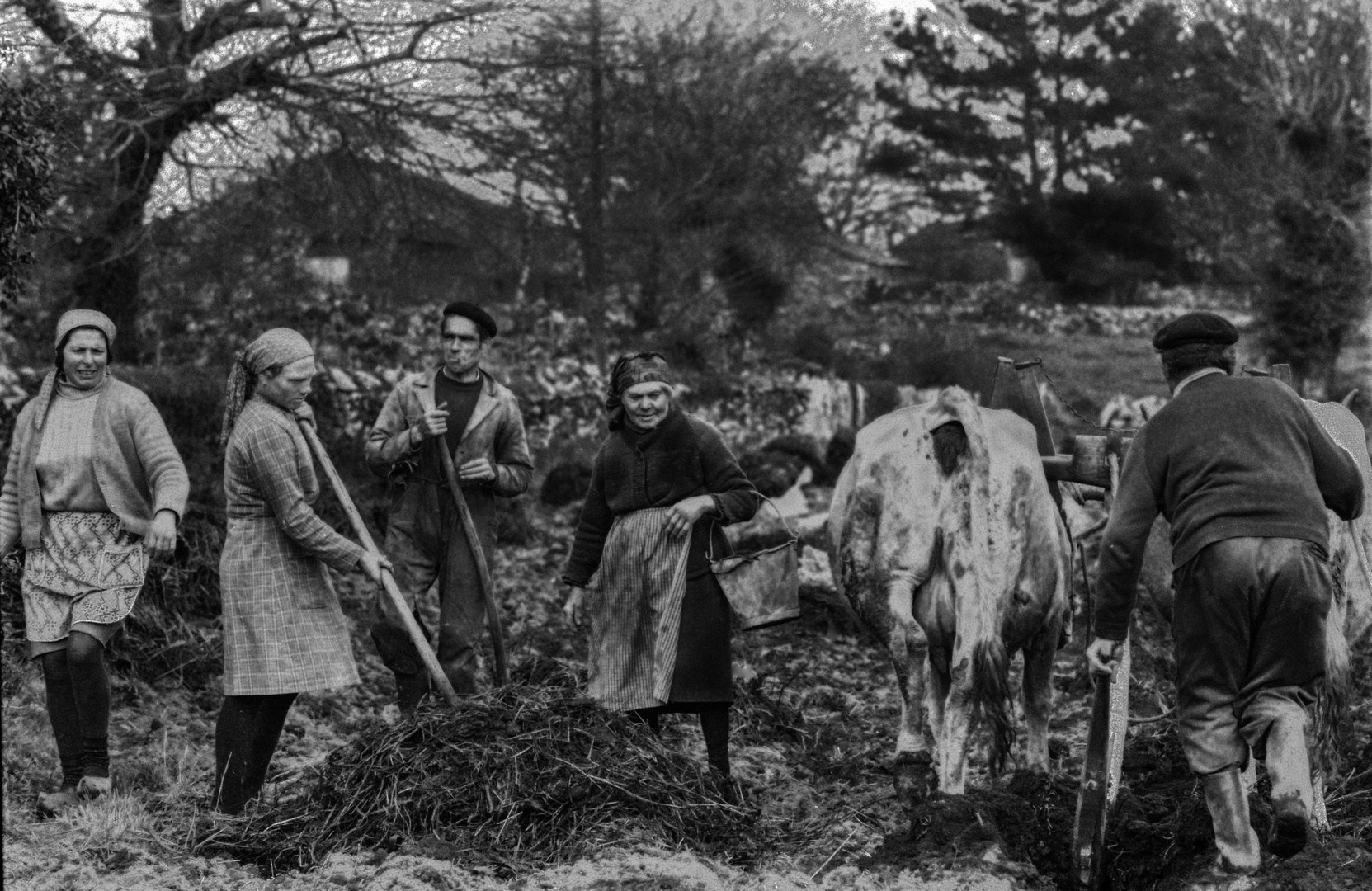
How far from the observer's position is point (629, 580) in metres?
6.34

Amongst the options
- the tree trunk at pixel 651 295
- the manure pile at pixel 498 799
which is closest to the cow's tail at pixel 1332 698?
the manure pile at pixel 498 799

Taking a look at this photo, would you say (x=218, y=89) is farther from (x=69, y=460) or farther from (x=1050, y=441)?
(x=1050, y=441)

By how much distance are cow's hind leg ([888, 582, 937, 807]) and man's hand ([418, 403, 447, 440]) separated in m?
2.16

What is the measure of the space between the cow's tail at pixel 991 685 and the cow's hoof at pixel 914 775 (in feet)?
0.85

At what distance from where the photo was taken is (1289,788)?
4.24m

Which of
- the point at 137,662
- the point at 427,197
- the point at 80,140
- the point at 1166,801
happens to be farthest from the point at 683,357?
the point at 1166,801

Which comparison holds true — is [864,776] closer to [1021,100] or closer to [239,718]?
[239,718]

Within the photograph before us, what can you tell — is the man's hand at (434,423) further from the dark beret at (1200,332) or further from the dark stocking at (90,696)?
the dark beret at (1200,332)

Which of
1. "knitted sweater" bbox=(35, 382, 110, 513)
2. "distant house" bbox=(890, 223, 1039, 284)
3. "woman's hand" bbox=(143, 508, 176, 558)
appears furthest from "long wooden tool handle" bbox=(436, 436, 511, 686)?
"distant house" bbox=(890, 223, 1039, 284)

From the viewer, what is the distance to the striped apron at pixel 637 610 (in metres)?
6.20

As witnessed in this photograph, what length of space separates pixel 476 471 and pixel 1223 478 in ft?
11.1

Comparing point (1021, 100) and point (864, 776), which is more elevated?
point (1021, 100)

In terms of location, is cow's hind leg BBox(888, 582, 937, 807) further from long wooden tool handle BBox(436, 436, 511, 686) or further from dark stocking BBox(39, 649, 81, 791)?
dark stocking BBox(39, 649, 81, 791)

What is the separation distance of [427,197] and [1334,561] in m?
9.04
